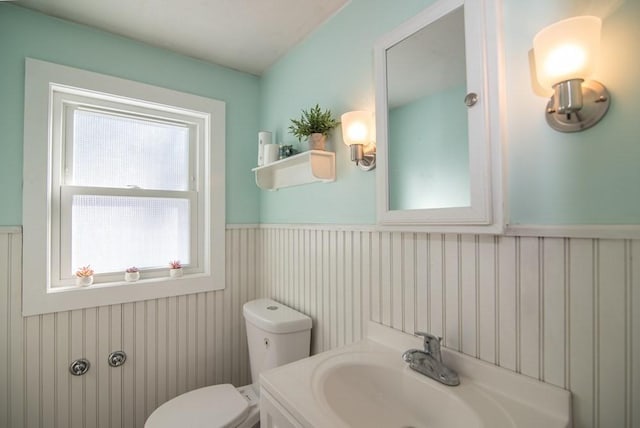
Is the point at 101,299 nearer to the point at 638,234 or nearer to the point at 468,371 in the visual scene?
the point at 468,371

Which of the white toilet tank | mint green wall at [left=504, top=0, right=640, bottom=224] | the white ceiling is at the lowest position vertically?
the white toilet tank

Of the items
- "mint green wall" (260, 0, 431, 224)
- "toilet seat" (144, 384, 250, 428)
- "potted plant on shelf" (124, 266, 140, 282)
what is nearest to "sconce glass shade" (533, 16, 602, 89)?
"mint green wall" (260, 0, 431, 224)

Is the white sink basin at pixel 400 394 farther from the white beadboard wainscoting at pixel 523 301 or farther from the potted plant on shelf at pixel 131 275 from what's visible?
the potted plant on shelf at pixel 131 275

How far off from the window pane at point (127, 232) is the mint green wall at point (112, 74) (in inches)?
10.3

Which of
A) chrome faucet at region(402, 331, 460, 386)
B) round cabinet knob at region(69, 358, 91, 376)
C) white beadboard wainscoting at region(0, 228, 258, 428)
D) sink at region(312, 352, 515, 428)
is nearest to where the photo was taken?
sink at region(312, 352, 515, 428)

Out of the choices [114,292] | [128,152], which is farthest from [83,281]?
[128,152]

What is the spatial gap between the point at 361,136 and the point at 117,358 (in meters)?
1.61

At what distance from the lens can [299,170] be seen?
1575 mm

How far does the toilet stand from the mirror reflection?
0.80 meters

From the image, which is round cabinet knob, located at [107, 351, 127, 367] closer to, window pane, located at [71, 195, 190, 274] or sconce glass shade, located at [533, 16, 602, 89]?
window pane, located at [71, 195, 190, 274]

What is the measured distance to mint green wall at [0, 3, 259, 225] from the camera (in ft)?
4.30

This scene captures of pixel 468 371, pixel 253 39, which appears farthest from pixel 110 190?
pixel 468 371

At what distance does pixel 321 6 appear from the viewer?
53.5 inches

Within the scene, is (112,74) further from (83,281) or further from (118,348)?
(118,348)
